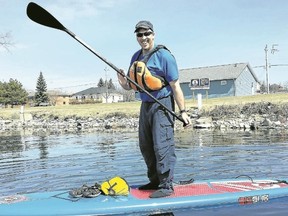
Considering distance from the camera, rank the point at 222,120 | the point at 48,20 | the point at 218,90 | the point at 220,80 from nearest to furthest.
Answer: the point at 48,20 < the point at 222,120 < the point at 220,80 < the point at 218,90

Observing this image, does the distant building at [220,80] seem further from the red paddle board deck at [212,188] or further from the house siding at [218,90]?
the red paddle board deck at [212,188]

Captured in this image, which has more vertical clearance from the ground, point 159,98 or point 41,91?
point 41,91

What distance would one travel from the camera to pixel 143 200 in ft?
14.7

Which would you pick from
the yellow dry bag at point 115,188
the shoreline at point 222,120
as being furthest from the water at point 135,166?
the shoreline at point 222,120

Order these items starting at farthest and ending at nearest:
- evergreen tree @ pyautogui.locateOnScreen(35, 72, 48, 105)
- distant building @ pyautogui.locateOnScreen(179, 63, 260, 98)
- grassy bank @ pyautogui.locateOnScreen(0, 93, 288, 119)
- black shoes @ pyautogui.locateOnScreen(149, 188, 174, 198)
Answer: evergreen tree @ pyautogui.locateOnScreen(35, 72, 48, 105)
distant building @ pyautogui.locateOnScreen(179, 63, 260, 98)
grassy bank @ pyautogui.locateOnScreen(0, 93, 288, 119)
black shoes @ pyautogui.locateOnScreen(149, 188, 174, 198)

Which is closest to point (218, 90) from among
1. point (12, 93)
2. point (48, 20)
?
point (12, 93)

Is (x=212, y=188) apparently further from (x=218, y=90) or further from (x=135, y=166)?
(x=218, y=90)

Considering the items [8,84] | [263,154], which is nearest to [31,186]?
[263,154]

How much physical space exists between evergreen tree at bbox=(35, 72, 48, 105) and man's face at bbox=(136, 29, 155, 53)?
64306mm

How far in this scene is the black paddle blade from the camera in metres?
4.95

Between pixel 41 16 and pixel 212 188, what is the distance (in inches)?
121

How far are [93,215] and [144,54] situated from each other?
6.66 feet

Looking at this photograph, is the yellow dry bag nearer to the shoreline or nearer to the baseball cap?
the baseball cap

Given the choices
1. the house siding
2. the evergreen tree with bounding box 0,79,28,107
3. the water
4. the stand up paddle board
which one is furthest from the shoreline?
the evergreen tree with bounding box 0,79,28,107
